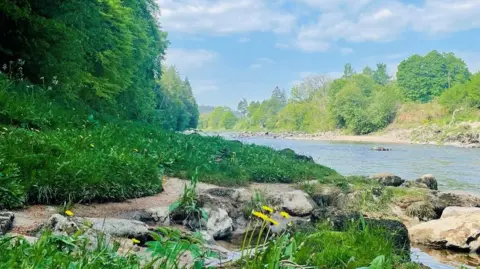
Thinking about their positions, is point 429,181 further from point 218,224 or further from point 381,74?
point 381,74

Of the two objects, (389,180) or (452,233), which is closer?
(452,233)

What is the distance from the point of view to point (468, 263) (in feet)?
27.4

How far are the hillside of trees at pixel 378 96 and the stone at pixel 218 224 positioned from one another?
68420 millimetres

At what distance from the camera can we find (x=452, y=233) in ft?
31.4

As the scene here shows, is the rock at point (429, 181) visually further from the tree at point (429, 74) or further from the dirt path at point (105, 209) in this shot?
the tree at point (429, 74)

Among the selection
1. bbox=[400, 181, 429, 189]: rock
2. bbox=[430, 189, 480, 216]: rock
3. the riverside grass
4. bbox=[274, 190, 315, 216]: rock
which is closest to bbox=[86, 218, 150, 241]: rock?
the riverside grass

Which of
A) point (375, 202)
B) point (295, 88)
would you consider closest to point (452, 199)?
point (375, 202)

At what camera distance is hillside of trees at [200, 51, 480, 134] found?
79.1 meters

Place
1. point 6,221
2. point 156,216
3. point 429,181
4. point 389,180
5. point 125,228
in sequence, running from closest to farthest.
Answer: point 6,221 → point 125,228 → point 156,216 → point 389,180 → point 429,181

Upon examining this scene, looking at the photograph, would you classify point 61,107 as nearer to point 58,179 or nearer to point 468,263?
point 58,179

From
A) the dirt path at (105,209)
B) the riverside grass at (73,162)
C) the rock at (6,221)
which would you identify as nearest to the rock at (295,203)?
the riverside grass at (73,162)

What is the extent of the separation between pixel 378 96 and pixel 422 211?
3291 inches

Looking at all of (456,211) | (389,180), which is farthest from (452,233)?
(389,180)

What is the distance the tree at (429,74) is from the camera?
11575cm
